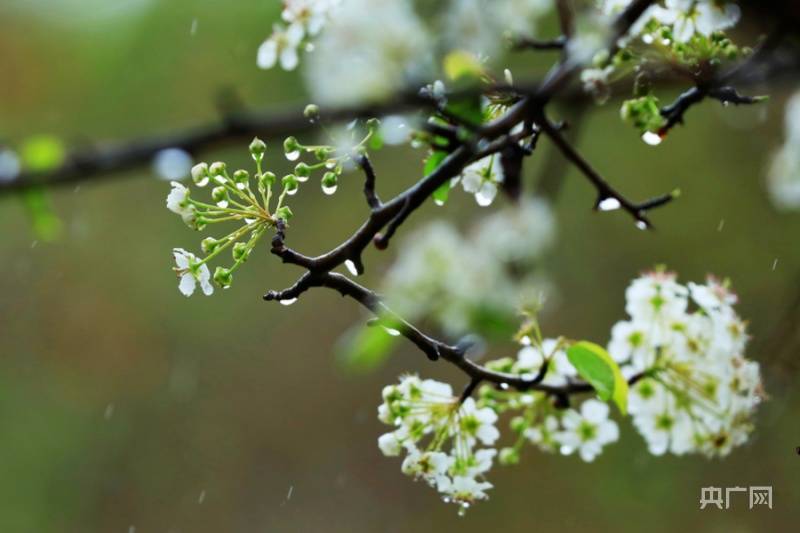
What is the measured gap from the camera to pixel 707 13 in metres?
0.56

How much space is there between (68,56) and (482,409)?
287 cm

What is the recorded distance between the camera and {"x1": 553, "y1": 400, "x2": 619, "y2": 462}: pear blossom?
71 cm

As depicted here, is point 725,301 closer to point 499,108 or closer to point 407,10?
point 499,108

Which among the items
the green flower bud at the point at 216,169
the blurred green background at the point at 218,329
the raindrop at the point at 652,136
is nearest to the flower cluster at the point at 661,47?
the raindrop at the point at 652,136

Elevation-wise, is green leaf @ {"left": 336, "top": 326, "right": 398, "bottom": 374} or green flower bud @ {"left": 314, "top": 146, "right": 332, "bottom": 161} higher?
green flower bud @ {"left": 314, "top": 146, "right": 332, "bottom": 161}

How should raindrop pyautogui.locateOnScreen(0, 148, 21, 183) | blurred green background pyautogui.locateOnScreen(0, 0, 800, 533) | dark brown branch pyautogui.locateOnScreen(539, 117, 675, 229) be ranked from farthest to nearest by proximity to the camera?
blurred green background pyautogui.locateOnScreen(0, 0, 800, 533) → dark brown branch pyautogui.locateOnScreen(539, 117, 675, 229) → raindrop pyautogui.locateOnScreen(0, 148, 21, 183)

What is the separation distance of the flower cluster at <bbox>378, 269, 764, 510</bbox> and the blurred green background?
2.08 m

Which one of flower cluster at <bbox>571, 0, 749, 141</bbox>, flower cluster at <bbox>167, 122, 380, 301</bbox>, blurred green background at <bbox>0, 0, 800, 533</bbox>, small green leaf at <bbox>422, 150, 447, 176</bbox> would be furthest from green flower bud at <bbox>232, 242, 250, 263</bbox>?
blurred green background at <bbox>0, 0, 800, 533</bbox>

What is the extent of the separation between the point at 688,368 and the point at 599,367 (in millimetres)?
117

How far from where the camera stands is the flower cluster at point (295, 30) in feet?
1.89

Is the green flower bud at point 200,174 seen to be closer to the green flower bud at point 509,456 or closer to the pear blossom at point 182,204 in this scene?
the pear blossom at point 182,204

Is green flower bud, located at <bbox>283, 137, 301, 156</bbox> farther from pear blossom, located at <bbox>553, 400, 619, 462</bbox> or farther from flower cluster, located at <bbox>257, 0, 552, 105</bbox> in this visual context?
pear blossom, located at <bbox>553, 400, 619, 462</bbox>

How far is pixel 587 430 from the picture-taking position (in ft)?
2.35

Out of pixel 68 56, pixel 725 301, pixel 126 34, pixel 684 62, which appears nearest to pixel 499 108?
pixel 684 62
